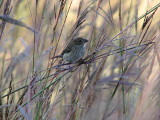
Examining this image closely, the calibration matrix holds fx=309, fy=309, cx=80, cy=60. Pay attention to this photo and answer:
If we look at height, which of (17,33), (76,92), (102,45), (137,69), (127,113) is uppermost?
(17,33)

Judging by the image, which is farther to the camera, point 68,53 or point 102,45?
point 68,53

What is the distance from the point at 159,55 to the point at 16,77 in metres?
1.37

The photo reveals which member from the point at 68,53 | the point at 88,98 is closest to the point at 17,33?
the point at 68,53

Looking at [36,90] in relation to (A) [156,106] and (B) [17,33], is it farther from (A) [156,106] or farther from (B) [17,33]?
(B) [17,33]

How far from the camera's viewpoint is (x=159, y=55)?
1435 millimetres

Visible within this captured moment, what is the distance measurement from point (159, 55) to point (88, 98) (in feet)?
1.60

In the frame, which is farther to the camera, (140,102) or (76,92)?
(76,92)

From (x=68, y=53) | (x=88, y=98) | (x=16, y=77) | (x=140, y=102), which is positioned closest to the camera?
(x=140, y=102)

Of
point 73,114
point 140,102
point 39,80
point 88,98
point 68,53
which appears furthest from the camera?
point 68,53

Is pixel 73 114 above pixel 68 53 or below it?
below

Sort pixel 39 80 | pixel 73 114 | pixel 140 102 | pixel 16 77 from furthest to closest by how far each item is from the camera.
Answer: pixel 16 77
pixel 73 114
pixel 39 80
pixel 140 102

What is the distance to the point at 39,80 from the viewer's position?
4.91ft

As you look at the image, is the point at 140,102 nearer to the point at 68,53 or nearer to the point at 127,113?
the point at 127,113

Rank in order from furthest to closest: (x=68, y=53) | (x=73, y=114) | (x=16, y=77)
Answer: (x=68, y=53), (x=16, y=77), (x=73, y=114)
